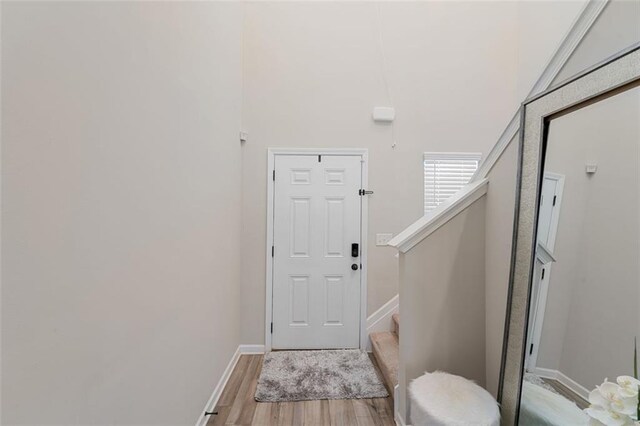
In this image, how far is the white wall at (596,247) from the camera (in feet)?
3.14

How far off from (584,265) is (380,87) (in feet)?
8.18

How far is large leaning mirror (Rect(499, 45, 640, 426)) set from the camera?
37.5 inches

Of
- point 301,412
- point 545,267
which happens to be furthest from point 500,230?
point 301,412

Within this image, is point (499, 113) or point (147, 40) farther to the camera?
point (499, 113)

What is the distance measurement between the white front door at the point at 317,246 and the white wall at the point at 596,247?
1.79 metres

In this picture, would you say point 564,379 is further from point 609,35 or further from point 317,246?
point 317,246

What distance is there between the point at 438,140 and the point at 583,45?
73.5 inches

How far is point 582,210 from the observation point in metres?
1.11

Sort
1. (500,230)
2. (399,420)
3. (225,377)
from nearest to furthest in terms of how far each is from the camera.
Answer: (500,230), (399,420), (225,377)

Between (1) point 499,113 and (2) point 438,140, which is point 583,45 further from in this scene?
(1) point 499,113

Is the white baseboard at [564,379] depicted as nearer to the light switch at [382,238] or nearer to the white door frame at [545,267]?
the white door frame at [545,267]

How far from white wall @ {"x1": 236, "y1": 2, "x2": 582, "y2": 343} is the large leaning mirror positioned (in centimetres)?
159

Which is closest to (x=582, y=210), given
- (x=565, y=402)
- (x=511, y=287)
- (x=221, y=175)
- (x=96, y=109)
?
(x=511, y=287)

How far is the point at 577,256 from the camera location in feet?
3.67
